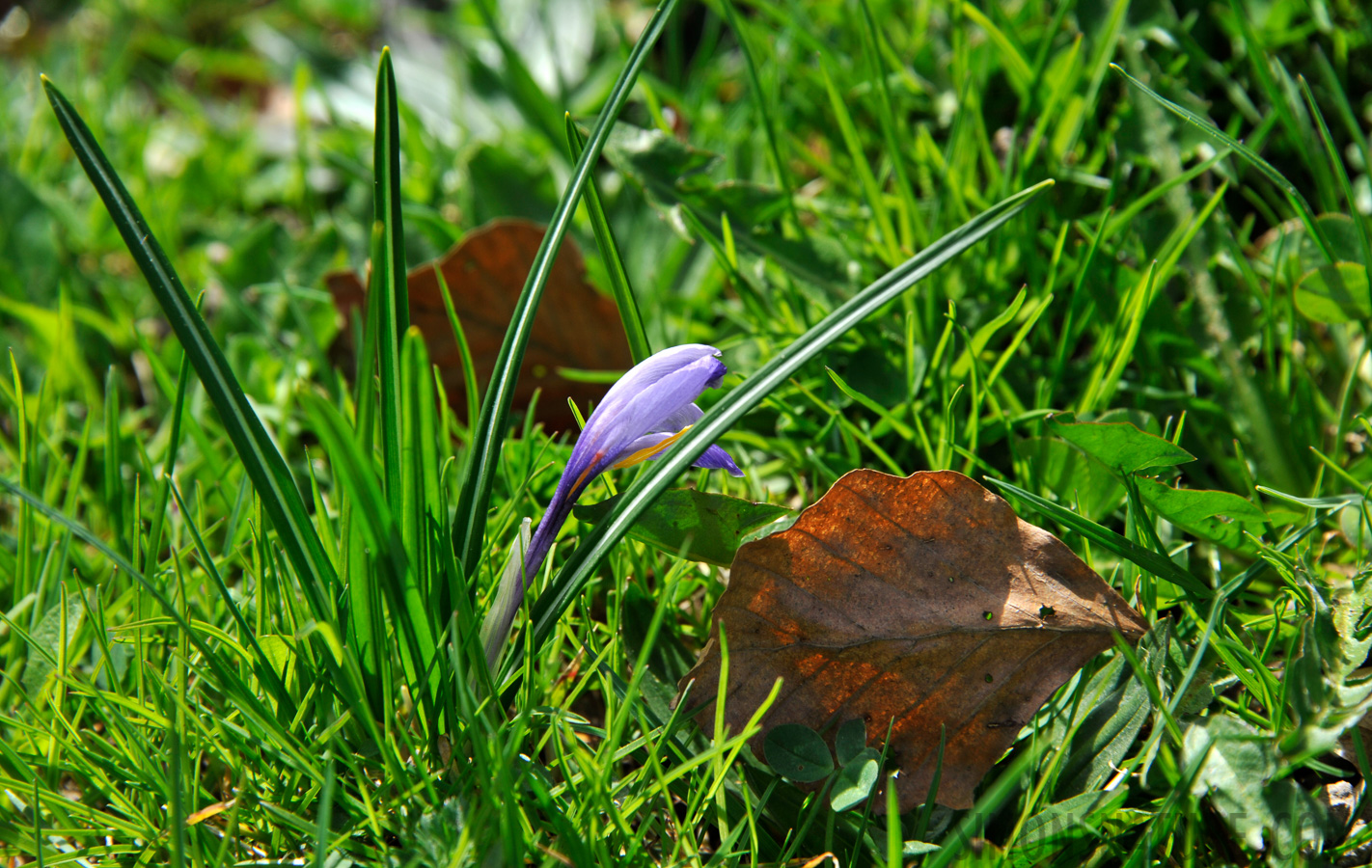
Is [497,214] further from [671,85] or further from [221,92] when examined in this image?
[221,92]

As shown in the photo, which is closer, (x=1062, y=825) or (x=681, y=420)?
(x=1062, y=825)

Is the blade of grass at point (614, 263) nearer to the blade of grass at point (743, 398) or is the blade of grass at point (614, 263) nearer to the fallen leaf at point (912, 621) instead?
the blade of grass at point (743, 398)

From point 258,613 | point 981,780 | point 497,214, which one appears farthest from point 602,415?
point 497,214

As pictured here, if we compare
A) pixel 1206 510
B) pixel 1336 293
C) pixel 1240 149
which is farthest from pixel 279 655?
pixel 1336 293

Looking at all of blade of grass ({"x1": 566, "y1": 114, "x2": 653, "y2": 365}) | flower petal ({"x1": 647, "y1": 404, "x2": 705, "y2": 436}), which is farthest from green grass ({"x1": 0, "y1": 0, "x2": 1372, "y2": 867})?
flower petal ({"x1": 647, "y1": 404, "x2": 705, "y2": 436})

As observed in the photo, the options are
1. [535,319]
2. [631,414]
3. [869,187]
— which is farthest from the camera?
[535,319]

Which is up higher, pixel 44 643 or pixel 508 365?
pixel 508 365

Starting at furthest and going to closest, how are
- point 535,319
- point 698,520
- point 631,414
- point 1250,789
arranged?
point 535,319 < point 698,520 < point 631,414 < point 1250,789

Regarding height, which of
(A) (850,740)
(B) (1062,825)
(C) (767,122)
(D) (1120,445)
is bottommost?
(B) (1062,825)

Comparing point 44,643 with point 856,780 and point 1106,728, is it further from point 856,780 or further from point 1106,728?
point 1106,728
